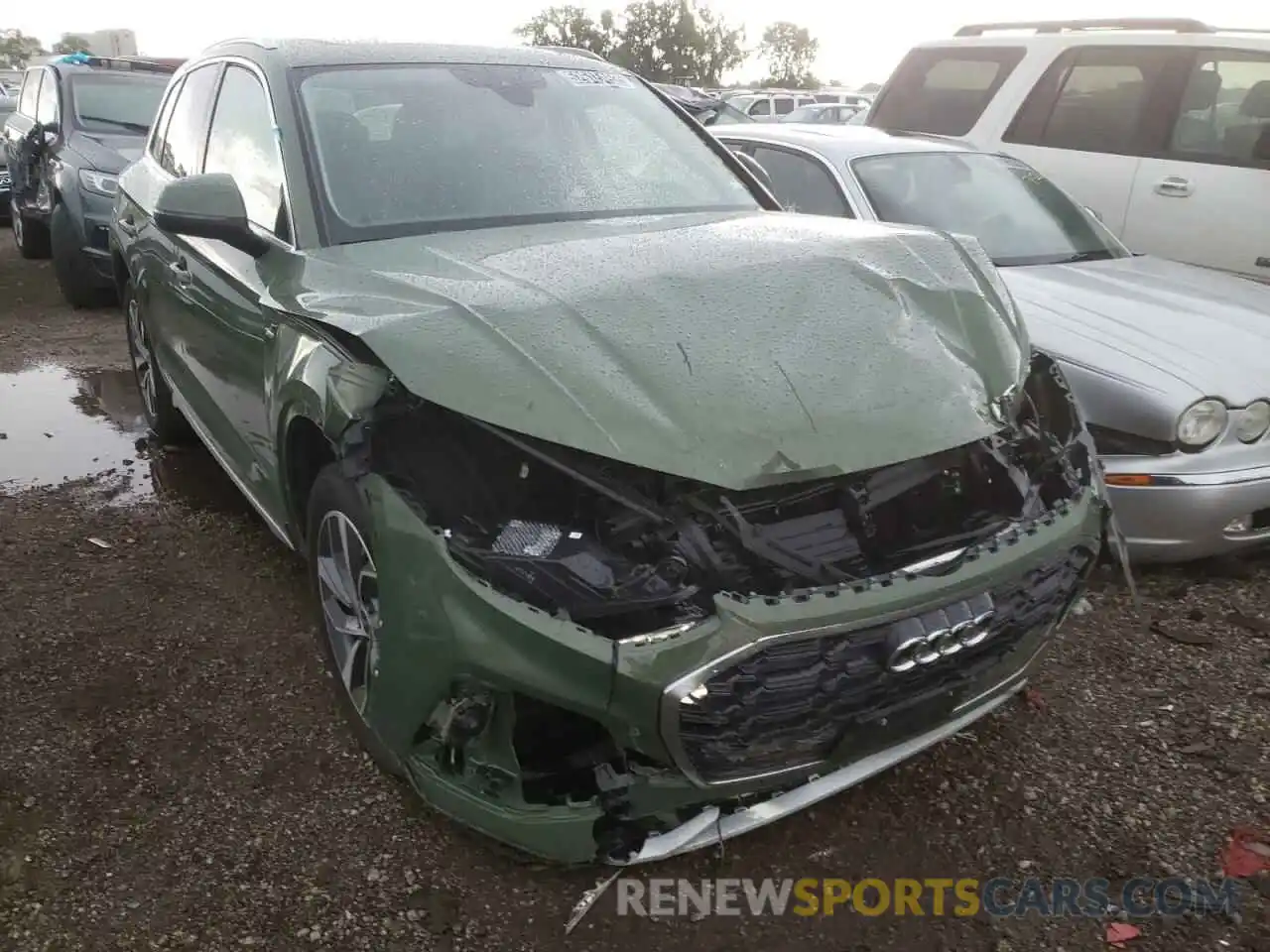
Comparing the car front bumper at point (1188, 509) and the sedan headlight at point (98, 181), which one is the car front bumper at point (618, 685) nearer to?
the car front bumper at point (1188, 509)

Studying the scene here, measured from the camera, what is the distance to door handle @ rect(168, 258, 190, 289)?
12.3 ft

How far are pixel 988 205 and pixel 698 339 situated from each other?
3.19m

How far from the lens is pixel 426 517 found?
215cm

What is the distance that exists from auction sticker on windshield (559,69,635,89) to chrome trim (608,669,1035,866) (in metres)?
2.48

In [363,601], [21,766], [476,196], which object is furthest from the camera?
[476,196]

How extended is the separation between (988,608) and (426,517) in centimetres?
117

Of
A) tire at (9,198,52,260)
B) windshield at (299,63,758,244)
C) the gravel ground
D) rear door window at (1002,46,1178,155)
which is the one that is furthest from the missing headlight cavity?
tire at (9,198,52,260)

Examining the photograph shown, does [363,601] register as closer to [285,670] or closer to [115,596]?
[285,670]

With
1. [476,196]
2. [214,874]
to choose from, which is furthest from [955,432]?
[214,874]

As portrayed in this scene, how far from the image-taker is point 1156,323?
12.8 feet

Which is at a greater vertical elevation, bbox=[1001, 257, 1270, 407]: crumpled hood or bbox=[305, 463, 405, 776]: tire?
bbox=[1001, 257, 1270, 407]: crumpled hood

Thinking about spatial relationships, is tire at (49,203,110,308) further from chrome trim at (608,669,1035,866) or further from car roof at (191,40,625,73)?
chrome trim at (608,669,1035,866)

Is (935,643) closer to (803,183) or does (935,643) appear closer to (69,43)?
(803,183)

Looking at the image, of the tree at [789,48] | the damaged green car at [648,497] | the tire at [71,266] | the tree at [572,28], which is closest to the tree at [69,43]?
the tree at [572,28]
